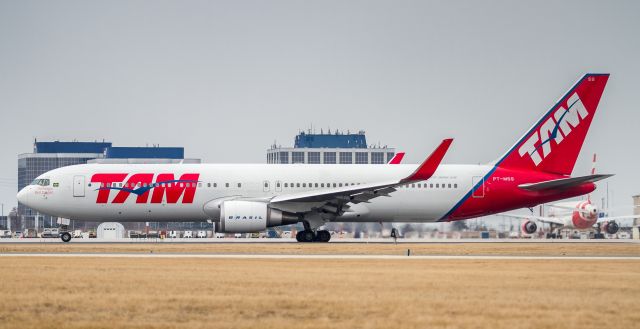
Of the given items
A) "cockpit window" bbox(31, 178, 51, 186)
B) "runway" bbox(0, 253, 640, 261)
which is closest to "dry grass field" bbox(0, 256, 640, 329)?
"runway" bbox(0, 253, 640, 261)

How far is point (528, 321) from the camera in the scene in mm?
19594

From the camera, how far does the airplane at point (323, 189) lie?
176ft

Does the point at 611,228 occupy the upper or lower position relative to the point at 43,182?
lower

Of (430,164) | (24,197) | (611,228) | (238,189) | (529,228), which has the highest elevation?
(430,164)

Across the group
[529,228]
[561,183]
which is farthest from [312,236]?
[529,228]

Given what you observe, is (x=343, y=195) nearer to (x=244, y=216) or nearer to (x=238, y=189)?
(x=244, y=216)

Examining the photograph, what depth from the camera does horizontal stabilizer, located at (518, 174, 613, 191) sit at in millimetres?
53787

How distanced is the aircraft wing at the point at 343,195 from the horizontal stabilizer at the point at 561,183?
8.58 metres

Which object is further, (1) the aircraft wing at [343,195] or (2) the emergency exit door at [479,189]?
(2) the emergency exit door at [479,189]

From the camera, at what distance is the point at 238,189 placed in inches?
2180

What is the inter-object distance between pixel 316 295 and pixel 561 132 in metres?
36.7

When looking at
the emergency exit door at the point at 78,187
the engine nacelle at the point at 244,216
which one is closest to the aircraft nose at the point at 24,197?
the emergency exit door at the point at 78,187

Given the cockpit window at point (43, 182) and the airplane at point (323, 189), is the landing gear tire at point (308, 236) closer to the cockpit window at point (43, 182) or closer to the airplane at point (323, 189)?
the airplane at point (323, 189)

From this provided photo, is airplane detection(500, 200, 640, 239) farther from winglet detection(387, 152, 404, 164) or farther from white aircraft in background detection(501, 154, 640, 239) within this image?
winglet detection(387, 152, 404, 164)
